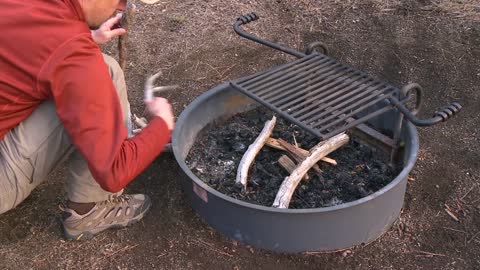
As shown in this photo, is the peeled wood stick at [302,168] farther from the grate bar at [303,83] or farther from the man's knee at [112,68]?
the man's knee at [112,68]

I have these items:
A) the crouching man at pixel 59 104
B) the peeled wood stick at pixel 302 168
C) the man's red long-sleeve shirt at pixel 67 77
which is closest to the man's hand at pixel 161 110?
the crouching man at pixel 59 104

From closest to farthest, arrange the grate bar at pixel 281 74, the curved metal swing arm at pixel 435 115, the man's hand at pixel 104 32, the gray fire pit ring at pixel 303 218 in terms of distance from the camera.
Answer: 1. the curved metal swing arm at pixel 435 115
2. the gray fire pit ring at pixel 303 218
3. the man's hand at pixel 104 32
4. the grate bar at pixel 281 74

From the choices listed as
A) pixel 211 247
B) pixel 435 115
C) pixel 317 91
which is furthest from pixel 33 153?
pixel 435 115

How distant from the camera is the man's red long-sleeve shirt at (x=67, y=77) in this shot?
2.01 meters

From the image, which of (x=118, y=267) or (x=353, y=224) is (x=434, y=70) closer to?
(x=353, y=224)

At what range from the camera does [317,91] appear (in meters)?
2.70

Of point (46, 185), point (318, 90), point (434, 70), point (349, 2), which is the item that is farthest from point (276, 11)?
point (46, 185)

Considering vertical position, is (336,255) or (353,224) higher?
(353,224)

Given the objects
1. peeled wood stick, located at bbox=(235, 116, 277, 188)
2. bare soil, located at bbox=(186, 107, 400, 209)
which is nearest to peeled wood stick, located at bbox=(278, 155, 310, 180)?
bare soil, located at bbox=(186, 107, 400, 209)

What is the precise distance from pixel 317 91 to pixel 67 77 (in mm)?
1146

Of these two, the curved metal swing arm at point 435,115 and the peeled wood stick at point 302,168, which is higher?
the curved metal swing arm at point 435,115

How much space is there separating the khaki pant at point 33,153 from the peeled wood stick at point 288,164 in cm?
88

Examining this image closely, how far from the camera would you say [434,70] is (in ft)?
12.3

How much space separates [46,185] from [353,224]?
1.56 m
